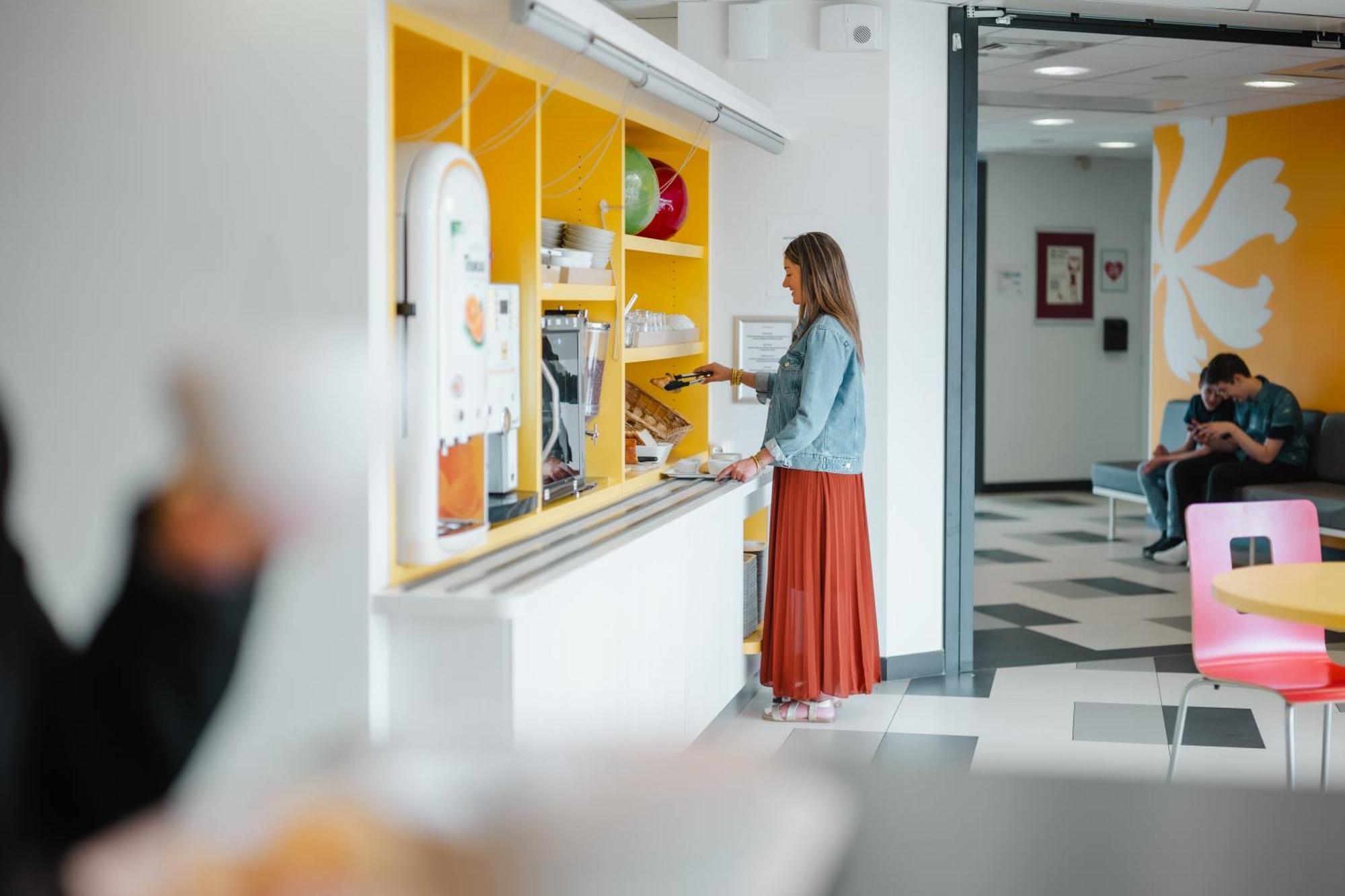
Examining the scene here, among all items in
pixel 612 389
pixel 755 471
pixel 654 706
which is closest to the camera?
pixel 654 706

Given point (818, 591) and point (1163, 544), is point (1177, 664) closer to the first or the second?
point (818, 591)

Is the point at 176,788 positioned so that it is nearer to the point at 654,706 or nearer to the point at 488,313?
the point at 488,313

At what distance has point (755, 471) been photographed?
461 cm

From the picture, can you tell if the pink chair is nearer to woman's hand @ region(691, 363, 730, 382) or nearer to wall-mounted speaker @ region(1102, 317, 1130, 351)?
woman's hand @ region(691, 363, 730, 382)

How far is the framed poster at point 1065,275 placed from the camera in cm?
1117

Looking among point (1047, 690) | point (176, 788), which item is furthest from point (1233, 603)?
point (176, 788)

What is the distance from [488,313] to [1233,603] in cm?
181

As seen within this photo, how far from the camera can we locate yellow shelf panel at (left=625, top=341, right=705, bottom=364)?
14.5ft

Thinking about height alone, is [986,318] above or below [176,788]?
→ above

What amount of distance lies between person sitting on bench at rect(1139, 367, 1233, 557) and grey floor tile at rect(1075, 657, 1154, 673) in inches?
92.9

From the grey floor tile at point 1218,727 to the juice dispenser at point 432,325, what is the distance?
2.73 metres

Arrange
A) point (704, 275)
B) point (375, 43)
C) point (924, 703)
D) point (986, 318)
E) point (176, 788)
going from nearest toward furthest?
point (176, 788) → point (375, 43) → point (924, 703) → point (704, 275) → point (986, 318)

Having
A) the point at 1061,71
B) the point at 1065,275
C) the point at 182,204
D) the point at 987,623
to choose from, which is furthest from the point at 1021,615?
the point at 1065,275

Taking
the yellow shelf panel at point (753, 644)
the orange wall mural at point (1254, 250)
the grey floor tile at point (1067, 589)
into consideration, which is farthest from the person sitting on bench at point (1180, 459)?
the yellow shelf panel at point (753, 644)
